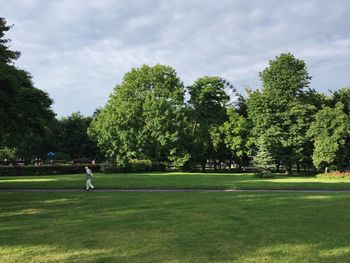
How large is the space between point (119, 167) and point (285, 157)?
70.1 feet

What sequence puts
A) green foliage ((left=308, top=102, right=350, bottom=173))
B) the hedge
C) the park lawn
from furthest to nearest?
the hedge → green foliage ((left=308, top=102, right=350, bottom=173)) → the park lawn

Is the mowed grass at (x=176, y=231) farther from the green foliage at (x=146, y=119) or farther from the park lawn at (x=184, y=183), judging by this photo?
the green foliage at (x=146, y=119)

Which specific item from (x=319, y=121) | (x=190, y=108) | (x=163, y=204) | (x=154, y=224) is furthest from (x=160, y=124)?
(x=154, y=224)

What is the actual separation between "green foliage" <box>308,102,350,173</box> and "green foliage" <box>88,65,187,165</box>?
17760mm

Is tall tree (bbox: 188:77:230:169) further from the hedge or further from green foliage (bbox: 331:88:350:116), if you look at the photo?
the hedge

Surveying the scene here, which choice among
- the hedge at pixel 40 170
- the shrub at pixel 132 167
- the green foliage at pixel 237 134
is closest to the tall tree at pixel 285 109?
the green foliage at pixel 237 134

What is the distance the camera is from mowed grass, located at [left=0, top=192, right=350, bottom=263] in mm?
8430

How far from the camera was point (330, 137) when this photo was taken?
48.5 metres

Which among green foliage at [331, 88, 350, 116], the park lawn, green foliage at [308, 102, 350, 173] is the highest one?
green foliage at [331, 88, 350, 116]

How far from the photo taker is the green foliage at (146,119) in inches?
2261

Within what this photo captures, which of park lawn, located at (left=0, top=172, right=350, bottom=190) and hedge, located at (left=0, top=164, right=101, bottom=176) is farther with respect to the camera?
hedge, located at (left=0, top=164, right=101, bottom=176)

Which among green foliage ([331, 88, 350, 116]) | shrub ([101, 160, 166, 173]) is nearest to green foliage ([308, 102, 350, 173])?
green foliage ([331, 88, 350, 116])

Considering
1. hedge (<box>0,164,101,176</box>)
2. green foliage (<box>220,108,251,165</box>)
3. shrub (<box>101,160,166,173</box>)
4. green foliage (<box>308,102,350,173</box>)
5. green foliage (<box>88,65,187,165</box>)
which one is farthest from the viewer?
green foliage (<box>220,108,251,165</box>)

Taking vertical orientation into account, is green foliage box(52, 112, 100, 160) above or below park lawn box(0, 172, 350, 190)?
above
